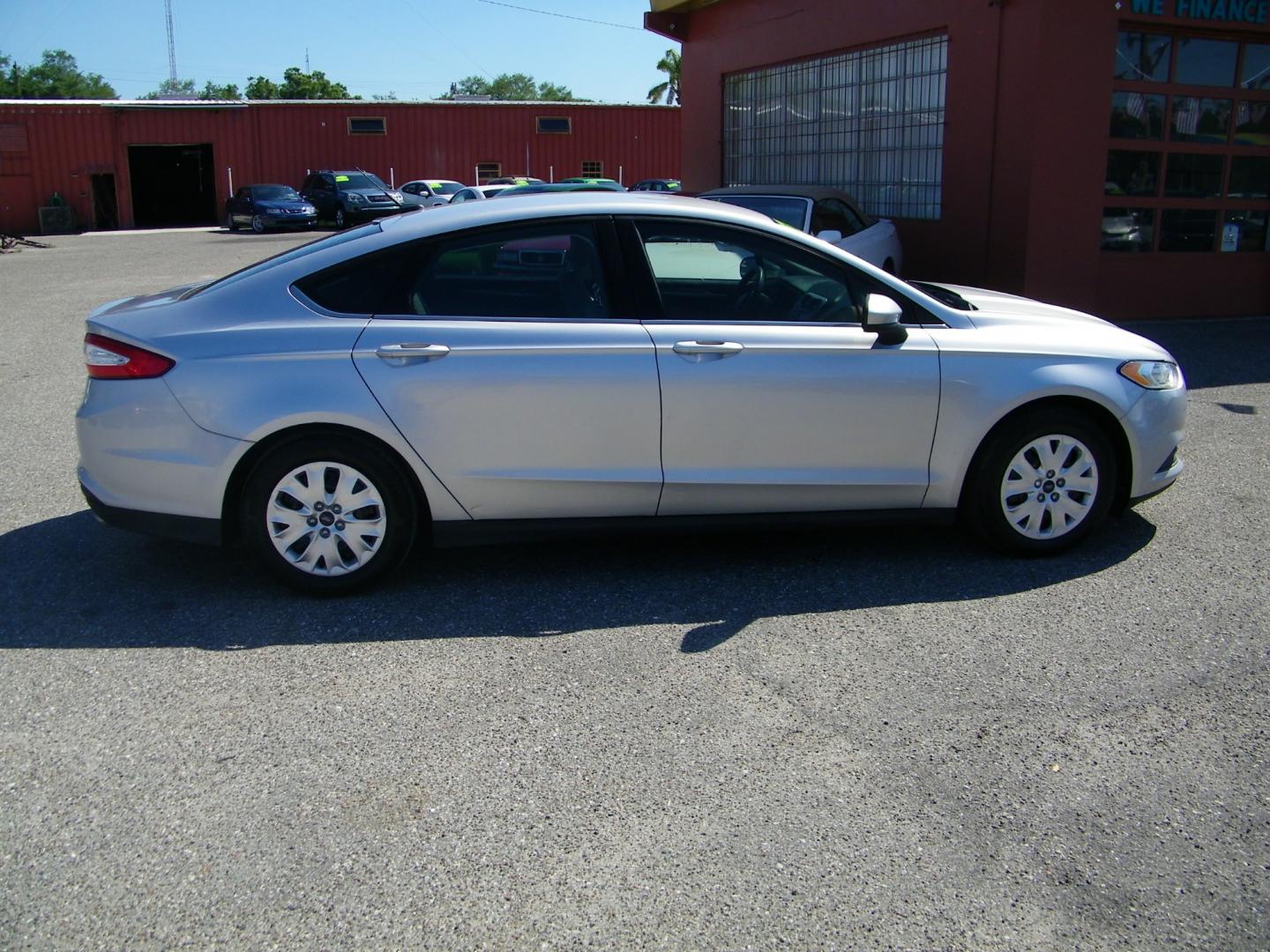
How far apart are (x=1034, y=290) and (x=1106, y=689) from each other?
8.21 meters

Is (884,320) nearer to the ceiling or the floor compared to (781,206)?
nearer to the floor

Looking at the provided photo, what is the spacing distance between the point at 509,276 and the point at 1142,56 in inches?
368

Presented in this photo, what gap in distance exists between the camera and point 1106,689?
3.94m

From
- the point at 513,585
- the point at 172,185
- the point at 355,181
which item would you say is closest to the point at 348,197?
the point at 355,181

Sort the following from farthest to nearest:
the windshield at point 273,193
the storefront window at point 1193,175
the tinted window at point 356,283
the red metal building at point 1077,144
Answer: the windshield at point 273,193 → the storefront window at point 1193,175 → the red metal building at point 1077,144 → the tinted window at point 356,283

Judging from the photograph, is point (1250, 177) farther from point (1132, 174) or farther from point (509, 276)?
point (509, 276)

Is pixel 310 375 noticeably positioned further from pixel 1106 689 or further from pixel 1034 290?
pixel 1034 290

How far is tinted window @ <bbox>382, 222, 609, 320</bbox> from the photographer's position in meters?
4.73

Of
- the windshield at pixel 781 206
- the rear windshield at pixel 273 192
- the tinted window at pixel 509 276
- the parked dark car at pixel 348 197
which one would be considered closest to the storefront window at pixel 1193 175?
the windshield at pixel 781 206

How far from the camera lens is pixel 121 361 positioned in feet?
15.0

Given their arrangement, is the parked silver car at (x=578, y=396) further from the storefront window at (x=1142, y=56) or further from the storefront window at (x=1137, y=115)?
the storefront window at (x=1142, y=56)

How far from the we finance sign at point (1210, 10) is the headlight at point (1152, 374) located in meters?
7.54

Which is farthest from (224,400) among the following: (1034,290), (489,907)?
(1034,290)

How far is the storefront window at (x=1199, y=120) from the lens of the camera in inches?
466
